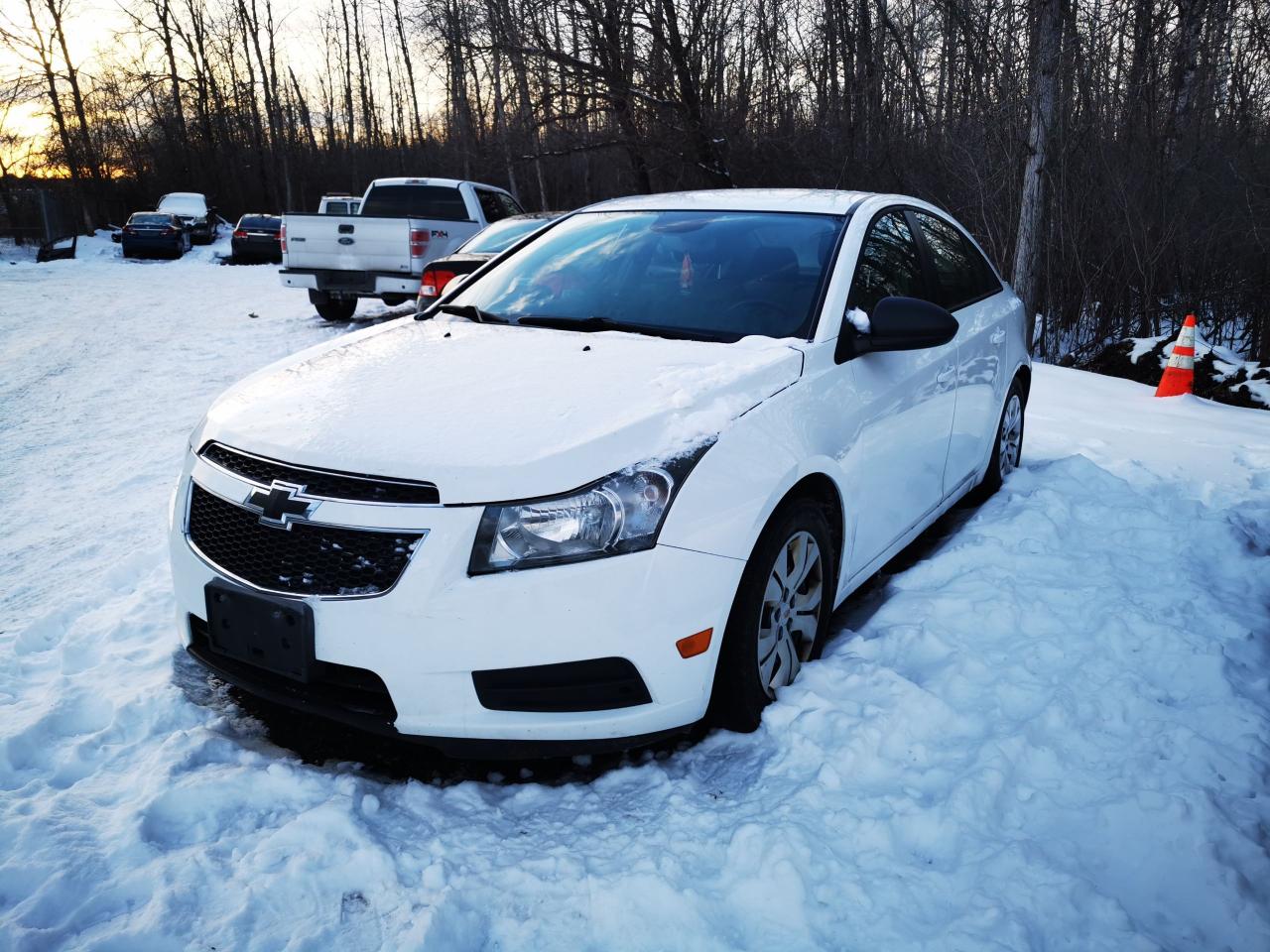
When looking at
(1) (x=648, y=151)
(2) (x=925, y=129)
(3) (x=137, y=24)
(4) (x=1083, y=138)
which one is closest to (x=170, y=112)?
(3) (x=137, y=24)

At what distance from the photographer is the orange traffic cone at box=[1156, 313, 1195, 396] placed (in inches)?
283

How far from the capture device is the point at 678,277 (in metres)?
3.37

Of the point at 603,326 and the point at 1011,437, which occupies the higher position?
the point at 603,326

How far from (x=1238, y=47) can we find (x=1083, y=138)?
128 inches

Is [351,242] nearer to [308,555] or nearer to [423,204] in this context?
[423,204]

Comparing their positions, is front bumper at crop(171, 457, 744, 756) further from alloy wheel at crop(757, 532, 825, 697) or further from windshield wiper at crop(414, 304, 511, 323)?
windshield wiper at crop(414, 304, 511, 323)

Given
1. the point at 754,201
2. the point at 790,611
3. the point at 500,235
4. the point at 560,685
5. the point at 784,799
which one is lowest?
the point at 784,799

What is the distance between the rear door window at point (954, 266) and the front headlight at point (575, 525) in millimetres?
2207

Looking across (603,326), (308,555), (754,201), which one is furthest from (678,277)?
(308,555)

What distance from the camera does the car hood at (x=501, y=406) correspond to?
2.23 metres

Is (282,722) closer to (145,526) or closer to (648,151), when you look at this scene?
(145,526)

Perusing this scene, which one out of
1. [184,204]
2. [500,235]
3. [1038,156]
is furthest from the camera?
[184,204]

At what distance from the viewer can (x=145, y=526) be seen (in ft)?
14.5

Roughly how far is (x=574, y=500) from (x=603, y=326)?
3.88ft
